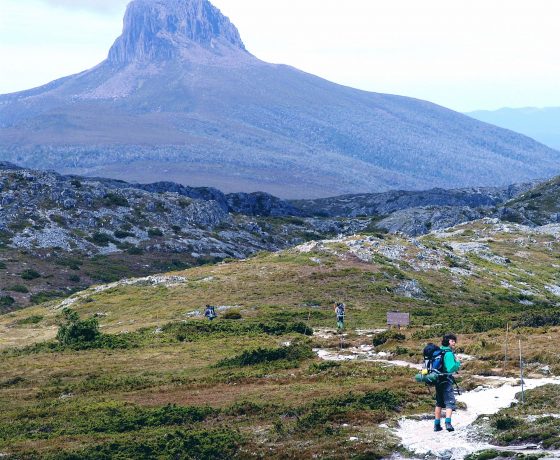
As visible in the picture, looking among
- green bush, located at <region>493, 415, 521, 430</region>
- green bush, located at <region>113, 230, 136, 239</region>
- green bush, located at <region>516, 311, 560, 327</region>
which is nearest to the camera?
green bush, located at <region>493, 415, 521, 430</region>

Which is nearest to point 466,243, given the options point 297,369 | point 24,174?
point 297,369

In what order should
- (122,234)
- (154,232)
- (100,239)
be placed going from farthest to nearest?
1. (154,232)
2. (122,234)
3. (100,239)

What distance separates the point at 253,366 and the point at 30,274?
283ft

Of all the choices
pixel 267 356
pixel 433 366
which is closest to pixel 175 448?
pixel 433 366

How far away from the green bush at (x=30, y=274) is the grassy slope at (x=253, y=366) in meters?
35.5

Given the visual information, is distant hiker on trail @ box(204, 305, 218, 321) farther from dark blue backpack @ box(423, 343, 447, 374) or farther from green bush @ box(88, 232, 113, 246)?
green bush @ box(88, 232, 113, 246)

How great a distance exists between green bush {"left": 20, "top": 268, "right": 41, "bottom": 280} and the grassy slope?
35.5 m

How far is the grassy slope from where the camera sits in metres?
28.3

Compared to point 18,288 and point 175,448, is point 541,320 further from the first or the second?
point 18,288

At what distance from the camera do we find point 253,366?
135 feet

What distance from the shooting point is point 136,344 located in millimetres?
52719

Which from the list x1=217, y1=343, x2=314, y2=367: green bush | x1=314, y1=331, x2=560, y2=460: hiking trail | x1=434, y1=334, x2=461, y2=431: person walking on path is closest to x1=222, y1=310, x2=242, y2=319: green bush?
x1=217, y1=343, x2=314, y2=367: green bush

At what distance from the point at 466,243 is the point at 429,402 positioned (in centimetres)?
8578

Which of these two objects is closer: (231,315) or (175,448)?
(175,448)
